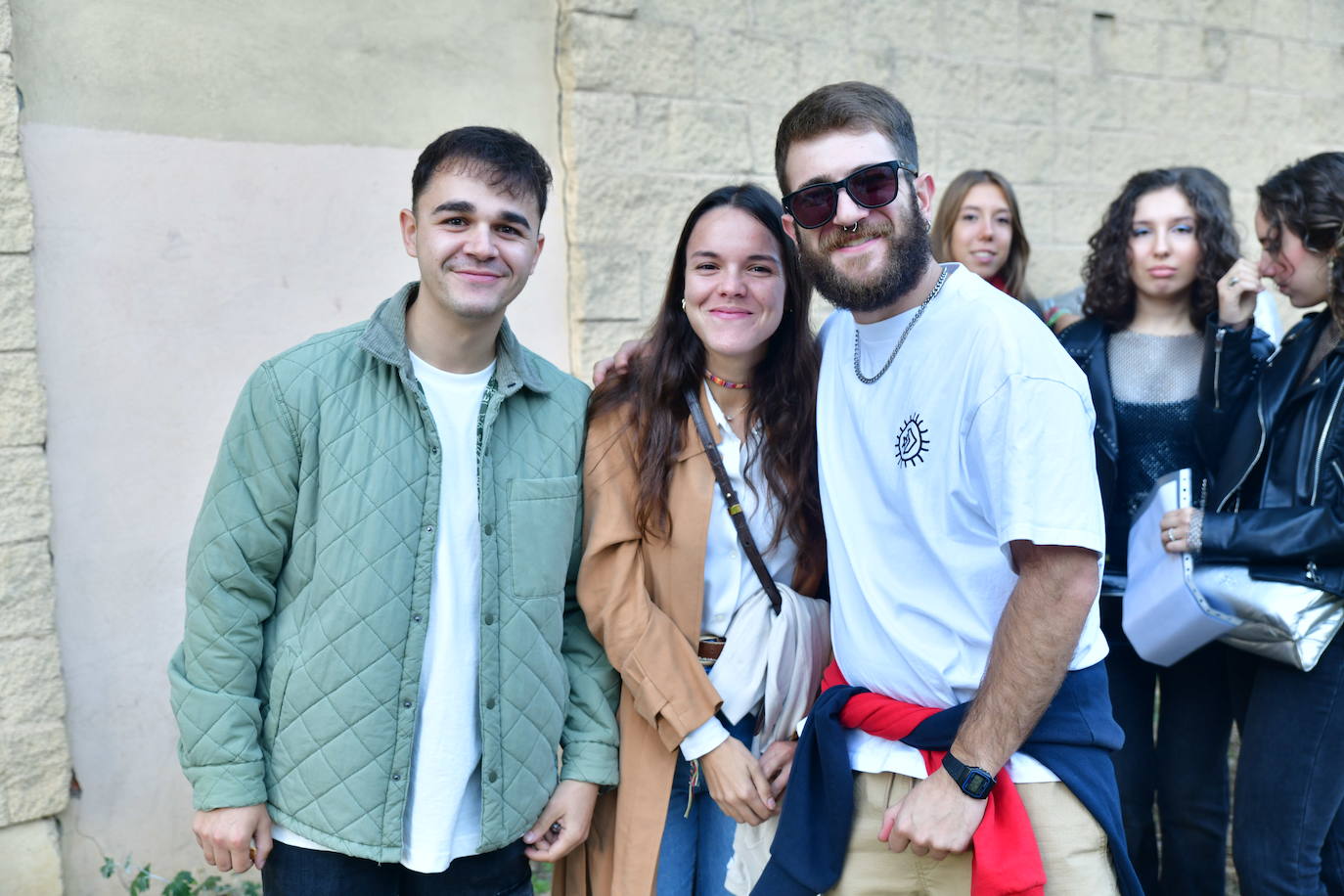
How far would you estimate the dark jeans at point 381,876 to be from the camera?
2.15 metres

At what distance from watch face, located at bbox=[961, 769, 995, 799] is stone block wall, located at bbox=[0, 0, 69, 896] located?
Answer: 2.60 meters

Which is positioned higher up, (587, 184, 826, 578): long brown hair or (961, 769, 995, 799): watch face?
(587, 184, 826, 578): long brown hair

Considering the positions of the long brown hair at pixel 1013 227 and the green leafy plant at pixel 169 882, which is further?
the long brown hair at pixel 1013 227

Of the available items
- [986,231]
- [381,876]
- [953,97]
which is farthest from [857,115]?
[953,97]

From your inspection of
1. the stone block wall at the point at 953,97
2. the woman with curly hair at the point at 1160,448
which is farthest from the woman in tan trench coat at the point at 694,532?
the stone block wall at the point at 953,97

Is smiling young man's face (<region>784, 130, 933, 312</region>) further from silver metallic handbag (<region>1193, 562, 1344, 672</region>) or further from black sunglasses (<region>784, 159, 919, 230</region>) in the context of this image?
silver metallic handbag (<region>1193, 562, 1344, 672</region>)

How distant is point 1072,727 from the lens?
6.63ft

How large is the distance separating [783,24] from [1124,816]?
9.69ft

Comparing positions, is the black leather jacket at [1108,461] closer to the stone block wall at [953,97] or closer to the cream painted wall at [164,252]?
the stone block wall at [953,97]

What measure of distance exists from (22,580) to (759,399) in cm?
216

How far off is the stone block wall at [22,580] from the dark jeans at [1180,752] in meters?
3.00

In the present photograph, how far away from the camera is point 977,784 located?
1934mm

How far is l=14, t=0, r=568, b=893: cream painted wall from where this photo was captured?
10.5 ft

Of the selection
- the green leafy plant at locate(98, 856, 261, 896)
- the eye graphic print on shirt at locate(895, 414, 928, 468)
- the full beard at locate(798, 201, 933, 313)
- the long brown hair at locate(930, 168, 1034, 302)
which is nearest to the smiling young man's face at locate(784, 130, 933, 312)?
the full beard at locate(798, 201, 933, 313)
